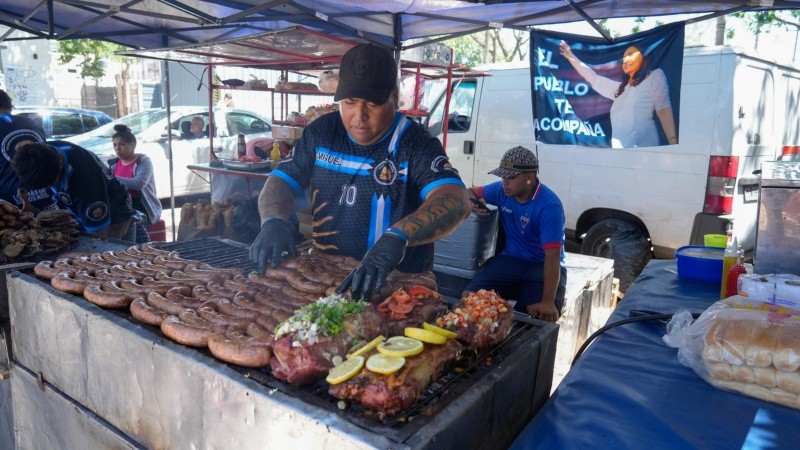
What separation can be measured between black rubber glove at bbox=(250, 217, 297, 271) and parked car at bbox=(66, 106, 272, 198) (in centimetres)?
882

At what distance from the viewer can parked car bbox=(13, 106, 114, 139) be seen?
1277 cm

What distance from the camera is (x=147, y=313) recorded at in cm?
253

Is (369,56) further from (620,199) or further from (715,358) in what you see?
(620,199)

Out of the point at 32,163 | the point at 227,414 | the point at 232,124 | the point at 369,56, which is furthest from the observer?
the point at 232,124

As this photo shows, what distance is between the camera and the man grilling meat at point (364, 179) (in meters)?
2.89

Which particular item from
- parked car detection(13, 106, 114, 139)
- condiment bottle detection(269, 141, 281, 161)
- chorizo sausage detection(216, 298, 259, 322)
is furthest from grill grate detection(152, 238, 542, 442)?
parked car detection(13, 106, 114, 139)

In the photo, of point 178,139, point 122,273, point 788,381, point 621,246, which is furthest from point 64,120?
point 788,381

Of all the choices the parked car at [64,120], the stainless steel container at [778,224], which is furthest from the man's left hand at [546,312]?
the parked car at [64,120]

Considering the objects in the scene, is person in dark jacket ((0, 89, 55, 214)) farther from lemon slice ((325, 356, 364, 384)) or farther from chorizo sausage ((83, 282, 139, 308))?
lemon slice ((325, 356, 364, 384))

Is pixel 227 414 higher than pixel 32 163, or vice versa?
pixel 32 163

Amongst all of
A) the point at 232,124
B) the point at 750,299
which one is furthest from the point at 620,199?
the point at 232,124

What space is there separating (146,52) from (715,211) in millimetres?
7847

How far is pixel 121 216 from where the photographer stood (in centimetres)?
526

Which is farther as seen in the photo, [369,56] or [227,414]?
[369,56]
